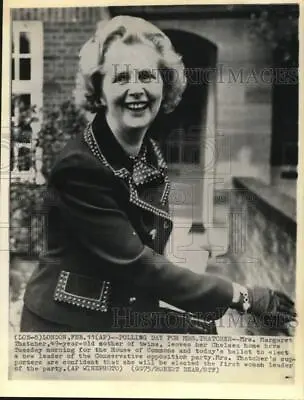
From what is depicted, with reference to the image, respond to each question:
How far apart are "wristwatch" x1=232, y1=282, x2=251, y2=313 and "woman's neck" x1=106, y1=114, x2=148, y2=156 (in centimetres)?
18

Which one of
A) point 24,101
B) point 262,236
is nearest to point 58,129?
point 24,101

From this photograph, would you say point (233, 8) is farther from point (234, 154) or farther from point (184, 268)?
point (184, 268)

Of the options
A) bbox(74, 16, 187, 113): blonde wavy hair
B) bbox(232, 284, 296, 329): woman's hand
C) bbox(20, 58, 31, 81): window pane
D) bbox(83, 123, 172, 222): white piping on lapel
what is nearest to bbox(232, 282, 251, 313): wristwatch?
bbox(232, 284, 296, 329): woman's hand

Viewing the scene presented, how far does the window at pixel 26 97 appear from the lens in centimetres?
59

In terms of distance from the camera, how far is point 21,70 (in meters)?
0.59

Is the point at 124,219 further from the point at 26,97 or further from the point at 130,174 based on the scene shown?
the point at 26,97

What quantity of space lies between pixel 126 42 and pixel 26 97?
0.41 ft

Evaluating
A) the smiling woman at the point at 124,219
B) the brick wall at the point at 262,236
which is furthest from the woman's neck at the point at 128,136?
the brick wall at the point at 262,236

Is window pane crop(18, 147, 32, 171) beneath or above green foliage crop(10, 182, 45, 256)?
above

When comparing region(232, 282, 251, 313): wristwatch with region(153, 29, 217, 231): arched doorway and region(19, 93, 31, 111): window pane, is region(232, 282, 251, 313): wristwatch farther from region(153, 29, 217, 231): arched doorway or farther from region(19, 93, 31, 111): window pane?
region(19, 93, 31, 111): window pane

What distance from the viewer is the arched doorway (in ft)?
Result: 1.89

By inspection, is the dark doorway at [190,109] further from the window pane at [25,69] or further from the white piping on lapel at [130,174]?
the window pane at [25,69]

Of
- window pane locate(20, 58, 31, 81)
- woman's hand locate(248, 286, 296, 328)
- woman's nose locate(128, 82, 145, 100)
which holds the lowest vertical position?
woman's hand locate(248, 286, 296, 328)

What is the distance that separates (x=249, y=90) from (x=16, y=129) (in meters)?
0.26
